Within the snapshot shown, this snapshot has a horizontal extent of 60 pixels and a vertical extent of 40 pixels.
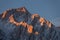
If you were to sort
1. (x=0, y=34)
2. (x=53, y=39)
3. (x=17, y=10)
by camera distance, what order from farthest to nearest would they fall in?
1. (x=17, y=10)
2. (x=53, y=39)
3. (x=0, y=34)

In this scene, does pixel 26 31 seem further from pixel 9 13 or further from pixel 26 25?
pixel 9 13

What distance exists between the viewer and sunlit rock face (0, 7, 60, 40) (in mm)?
2680

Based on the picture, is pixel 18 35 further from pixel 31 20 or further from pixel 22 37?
pixel 31 20

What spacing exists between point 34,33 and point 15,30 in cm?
25

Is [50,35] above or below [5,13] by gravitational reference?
below

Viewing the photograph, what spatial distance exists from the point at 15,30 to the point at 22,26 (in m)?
0.10

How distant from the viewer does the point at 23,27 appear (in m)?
2.71

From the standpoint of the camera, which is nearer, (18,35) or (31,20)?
(18,35)

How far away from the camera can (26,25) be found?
273cm

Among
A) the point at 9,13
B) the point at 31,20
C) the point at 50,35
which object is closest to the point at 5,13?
the point at 9,13

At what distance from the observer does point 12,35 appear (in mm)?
2662

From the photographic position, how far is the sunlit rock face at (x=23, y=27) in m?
2.68

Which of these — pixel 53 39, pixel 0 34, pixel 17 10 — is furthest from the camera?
pixel 17 10

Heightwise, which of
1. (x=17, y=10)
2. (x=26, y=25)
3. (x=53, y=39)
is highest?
(x=17, y=10)
